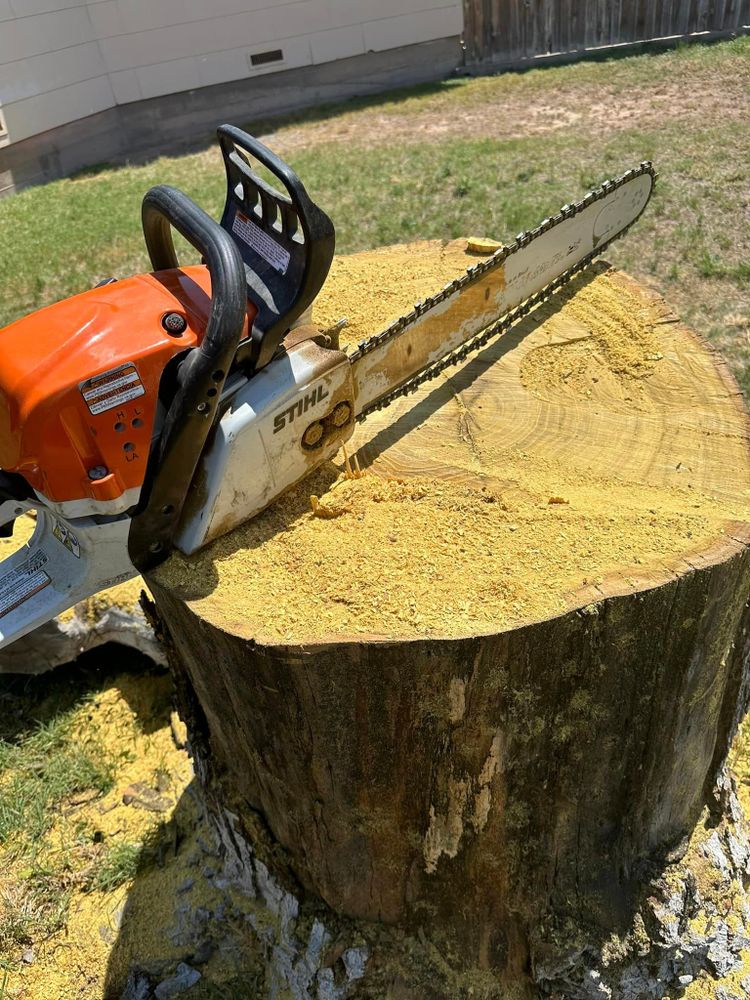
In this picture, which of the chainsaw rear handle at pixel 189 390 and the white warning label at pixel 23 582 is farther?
the white warning label at pixel 23 582

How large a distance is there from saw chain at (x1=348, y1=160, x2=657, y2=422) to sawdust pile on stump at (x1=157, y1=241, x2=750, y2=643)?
0.18 ft

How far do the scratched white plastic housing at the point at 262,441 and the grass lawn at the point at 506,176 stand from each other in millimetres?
3048

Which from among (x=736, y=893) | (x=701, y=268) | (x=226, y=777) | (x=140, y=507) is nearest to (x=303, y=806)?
(x=226, y=777)

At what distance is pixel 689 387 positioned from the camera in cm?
221

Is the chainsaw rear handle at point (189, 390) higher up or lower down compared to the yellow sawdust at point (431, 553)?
higher up

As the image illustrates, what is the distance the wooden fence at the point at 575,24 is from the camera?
30.9 feet

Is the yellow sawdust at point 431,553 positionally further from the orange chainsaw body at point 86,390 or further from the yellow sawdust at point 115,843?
the yellow sawdust at point 115,843

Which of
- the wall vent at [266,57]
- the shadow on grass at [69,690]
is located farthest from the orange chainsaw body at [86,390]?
the wall vent at [266,57]

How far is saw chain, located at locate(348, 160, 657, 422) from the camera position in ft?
6.54

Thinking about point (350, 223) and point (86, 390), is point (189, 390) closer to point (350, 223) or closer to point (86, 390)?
point (86, 390)

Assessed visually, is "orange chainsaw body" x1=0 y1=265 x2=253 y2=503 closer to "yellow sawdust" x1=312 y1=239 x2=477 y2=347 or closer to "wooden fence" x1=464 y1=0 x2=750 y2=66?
"yellow sawdust" x1=312 y1=239 x2=477 y2=347

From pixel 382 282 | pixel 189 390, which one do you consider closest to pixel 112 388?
pixel 189 390

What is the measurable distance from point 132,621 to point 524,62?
31.8ft

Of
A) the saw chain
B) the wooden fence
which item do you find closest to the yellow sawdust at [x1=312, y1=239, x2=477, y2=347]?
the saw chain
